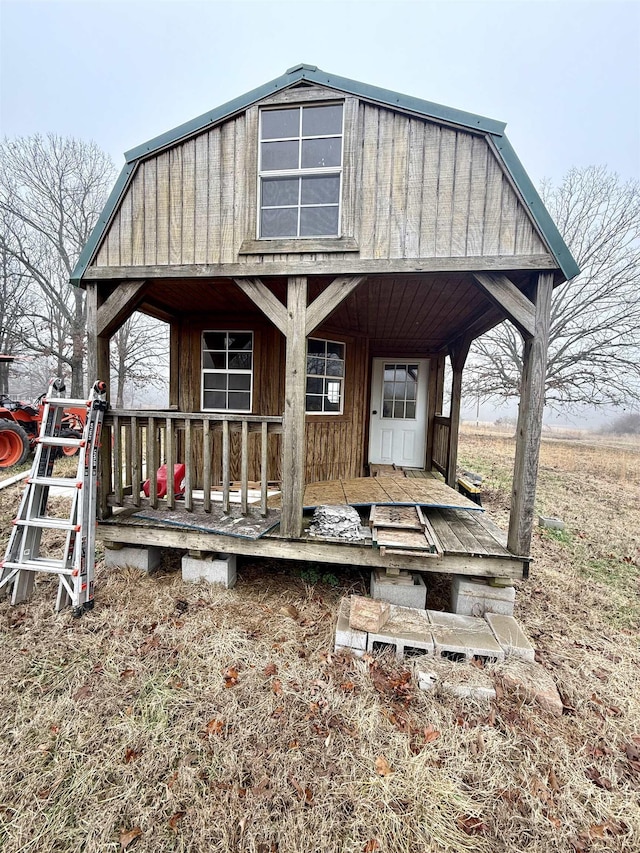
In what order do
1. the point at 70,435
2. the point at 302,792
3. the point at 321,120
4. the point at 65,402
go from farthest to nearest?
the point at 70,435, the point at 321,120, the point at 65,402, the point at 302,792

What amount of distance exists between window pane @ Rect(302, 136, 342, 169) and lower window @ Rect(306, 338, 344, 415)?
2.28 m

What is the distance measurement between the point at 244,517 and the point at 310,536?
733 mm

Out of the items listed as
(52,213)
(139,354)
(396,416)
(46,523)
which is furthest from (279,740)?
(139,354)

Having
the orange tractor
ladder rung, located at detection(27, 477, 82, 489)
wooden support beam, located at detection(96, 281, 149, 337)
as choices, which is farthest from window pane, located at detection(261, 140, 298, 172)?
the orange tractor

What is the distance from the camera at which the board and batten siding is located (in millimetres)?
3322

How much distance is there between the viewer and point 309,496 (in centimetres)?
478

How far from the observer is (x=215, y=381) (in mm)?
5672

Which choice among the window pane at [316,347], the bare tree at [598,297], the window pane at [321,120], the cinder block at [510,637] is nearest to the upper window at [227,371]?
the window pane at [316,347]

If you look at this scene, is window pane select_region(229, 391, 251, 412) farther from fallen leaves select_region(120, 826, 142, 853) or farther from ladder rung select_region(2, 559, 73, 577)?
fallen leaves select_region(120, 826, 142, 853)

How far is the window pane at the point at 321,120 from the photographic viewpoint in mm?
3547

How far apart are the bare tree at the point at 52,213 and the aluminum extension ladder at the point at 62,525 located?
1190 centimetres

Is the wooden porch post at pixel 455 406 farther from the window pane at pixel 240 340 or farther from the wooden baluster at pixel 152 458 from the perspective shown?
the wooden baluster at pixel 152 458

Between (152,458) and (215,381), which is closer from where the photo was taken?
(152,458)

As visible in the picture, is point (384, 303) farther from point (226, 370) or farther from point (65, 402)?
point (65, 402)
